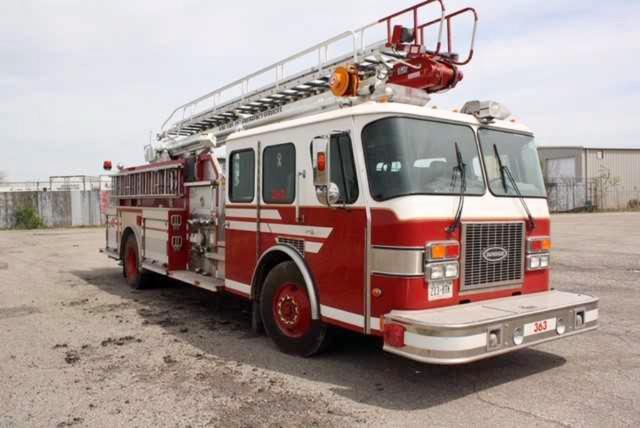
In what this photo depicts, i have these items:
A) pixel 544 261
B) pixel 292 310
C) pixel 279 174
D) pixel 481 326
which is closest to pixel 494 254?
pixel 544 261

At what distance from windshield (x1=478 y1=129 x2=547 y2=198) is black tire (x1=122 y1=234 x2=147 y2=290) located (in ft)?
20.5

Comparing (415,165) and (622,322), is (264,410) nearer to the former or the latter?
(415,165)

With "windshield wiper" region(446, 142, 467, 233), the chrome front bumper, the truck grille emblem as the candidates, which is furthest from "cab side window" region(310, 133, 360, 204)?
the truck grille emblem

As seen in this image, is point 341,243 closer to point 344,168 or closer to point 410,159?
point 344,168

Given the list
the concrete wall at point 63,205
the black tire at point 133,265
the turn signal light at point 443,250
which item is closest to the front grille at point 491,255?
the turn signal light at point 443,250

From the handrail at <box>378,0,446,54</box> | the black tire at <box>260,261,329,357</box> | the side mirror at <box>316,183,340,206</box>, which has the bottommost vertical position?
the black tire at <box>260,261,329,357</box>

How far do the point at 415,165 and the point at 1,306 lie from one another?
268 inches

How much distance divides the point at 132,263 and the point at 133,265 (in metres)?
0.08

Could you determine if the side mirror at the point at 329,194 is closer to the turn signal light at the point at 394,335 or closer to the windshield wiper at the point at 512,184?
the turn signal light at the point at 394,335

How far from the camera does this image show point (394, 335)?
4191mm

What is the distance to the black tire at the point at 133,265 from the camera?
9.45 m

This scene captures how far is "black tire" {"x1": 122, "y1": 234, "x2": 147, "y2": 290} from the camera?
945cm

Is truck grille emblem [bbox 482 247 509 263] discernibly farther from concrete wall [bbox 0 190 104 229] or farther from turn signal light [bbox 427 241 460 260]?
concrete wall [bbox 0 190 104 229]

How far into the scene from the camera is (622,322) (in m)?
6.83
